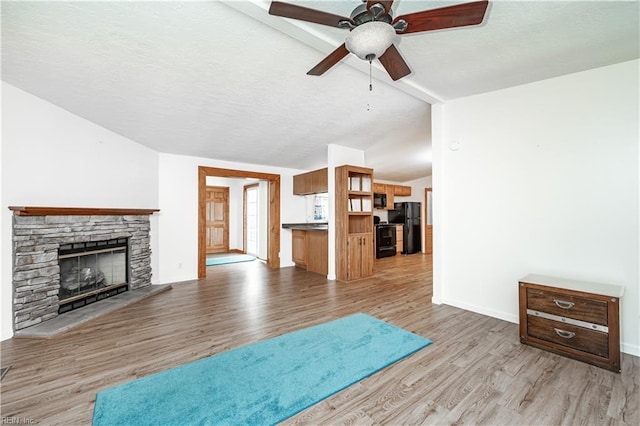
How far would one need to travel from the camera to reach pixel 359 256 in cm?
474

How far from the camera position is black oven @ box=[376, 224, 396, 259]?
707 cm

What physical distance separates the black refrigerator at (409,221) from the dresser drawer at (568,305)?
5.59 meters

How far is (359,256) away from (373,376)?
2.88m

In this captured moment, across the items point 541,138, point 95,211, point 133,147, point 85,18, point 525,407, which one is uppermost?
point 85,18

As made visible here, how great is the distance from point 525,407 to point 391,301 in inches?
76.3

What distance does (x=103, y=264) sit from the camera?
3.57 meters

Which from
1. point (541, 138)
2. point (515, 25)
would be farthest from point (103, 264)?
point (541, 138)

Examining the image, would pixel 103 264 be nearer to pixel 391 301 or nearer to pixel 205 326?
pixel 205 326

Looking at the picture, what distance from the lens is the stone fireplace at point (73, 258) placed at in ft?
8.27

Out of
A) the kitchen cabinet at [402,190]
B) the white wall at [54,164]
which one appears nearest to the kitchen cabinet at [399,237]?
the kitchen cabinet at [402,190]

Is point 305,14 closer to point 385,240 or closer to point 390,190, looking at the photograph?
point 385,240

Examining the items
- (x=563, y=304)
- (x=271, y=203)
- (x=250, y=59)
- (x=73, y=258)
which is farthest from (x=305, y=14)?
(x=271, y=203)

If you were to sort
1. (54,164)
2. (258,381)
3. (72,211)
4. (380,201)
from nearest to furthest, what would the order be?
(258,381), (54,164), (72,211), (380,201)

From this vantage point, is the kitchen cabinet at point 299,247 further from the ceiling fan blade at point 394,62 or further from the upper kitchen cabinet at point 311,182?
the ceiling fan blade at point 394,62
